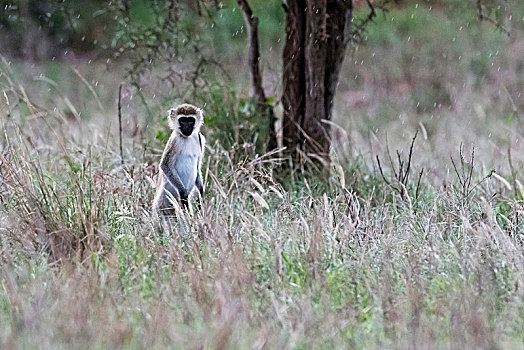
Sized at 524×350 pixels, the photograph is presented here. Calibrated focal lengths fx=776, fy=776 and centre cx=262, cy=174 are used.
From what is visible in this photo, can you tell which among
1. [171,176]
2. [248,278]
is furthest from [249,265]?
[171,176]

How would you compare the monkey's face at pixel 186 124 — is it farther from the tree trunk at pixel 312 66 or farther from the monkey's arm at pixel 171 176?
the tree trunk at pixel 312 66

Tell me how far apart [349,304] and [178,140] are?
2340mm

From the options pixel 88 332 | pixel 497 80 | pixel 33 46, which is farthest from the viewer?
pixel 33 46

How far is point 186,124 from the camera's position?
570 cm

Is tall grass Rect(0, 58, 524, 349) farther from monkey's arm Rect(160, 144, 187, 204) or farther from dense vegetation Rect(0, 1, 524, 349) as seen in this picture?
monkey's arm Rect(160, 144, 187, 204)

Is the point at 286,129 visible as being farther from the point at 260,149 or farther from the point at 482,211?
the point at 482,211

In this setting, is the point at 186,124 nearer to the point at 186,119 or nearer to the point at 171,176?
the point at 186,119

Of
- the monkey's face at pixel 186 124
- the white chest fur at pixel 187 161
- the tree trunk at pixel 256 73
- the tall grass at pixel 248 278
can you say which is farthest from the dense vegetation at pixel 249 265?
the monkey's face at pixel 186 124

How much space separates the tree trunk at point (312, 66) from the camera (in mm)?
6781

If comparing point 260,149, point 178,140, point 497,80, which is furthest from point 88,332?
point 497,80

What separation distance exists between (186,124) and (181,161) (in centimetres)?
29

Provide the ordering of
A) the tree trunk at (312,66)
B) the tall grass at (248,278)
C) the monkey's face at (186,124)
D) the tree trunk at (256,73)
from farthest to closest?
the tree trunk at (256,73) < the tree trunk at (312,66) < the monkey's face at (186,124) < the tall grass at (248,278)

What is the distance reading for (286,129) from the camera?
7242 mm

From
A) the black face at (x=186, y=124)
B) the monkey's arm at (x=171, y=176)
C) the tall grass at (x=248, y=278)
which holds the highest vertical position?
the black face at (x=186, y=124)
